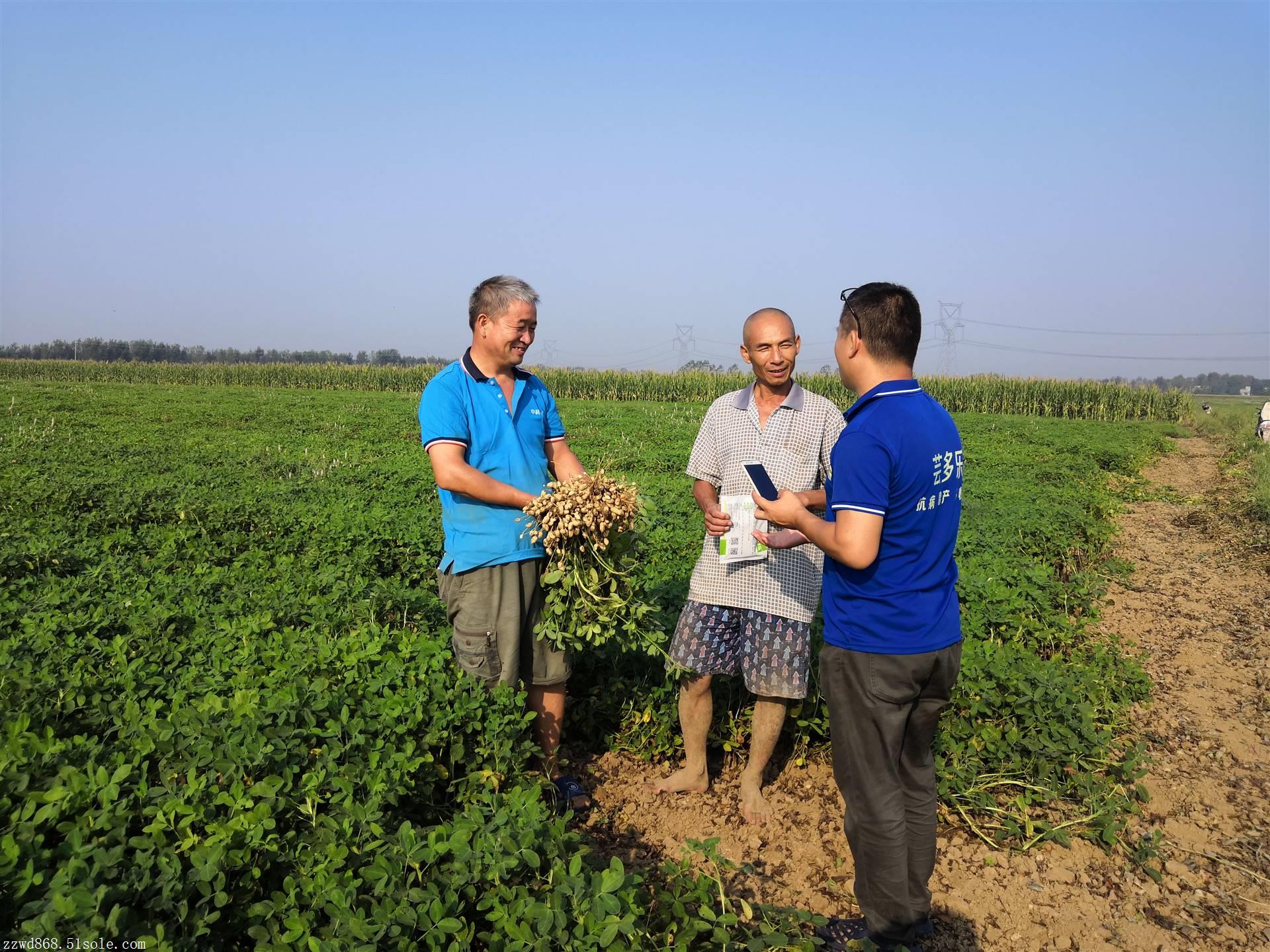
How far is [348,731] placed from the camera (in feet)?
9.48

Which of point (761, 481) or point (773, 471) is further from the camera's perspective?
point (773, 471)

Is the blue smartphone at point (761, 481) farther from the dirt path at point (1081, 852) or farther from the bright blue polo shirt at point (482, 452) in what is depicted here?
the dirt path at point (1081, 852)

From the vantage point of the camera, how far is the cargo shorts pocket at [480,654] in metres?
3.55

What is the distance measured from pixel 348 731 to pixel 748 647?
1821 millimetres

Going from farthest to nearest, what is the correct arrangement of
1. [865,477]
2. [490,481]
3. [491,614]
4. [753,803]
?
[753,803]
[491,614]
[490,481]
[865,477]

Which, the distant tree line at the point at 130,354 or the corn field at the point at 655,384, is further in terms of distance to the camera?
the distant tree line at the point at 130,354

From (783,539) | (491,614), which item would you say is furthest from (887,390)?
(491,614)

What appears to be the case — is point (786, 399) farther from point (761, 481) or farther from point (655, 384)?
point (655, 384)

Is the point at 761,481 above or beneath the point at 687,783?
above

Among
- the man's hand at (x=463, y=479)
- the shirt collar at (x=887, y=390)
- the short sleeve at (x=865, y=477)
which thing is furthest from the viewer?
the man's hand at (x=463, y=479)

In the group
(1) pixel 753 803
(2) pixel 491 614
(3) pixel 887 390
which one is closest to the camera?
(3) pixel 887 390

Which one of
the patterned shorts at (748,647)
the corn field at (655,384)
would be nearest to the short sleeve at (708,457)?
the patterned shorts at (748,647)

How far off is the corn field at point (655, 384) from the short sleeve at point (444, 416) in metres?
28.6

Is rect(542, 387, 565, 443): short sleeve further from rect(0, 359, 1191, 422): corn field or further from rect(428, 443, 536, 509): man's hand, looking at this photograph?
rect(0, 359, 1191, 422): corn field
